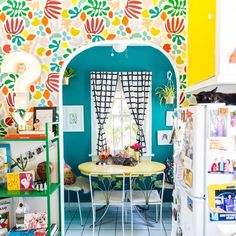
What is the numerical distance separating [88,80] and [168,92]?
4.41 ft

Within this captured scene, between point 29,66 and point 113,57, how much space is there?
2.59 metres

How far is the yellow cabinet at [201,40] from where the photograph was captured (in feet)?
5.41

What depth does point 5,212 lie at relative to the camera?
7.69 ft

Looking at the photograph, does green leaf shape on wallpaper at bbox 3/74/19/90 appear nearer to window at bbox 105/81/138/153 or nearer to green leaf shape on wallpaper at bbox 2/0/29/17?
green leaf shape on wallpaper at bbox 2/0/29/17

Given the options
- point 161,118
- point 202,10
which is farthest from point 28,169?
point 161,118

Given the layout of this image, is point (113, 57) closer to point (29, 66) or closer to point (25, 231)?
point (29, 66)

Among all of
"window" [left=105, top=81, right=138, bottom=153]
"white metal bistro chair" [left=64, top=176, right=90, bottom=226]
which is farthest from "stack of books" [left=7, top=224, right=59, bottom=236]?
"window" [left=105, top=81, right=138, bottom=153]

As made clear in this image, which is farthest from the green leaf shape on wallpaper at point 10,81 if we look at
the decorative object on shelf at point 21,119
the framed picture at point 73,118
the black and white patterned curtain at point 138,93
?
the black and white patterned curtain at point 138,93

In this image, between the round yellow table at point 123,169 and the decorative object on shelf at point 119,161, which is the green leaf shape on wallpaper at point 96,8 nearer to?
the round yellow table at point 123,169

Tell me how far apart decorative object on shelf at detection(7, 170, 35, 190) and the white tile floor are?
1717 mm

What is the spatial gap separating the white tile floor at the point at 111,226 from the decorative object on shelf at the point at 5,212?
59.6 inches

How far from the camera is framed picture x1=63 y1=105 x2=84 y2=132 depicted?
4.73 m

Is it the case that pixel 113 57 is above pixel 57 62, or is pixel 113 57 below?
above

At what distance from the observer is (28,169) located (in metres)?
2.41
